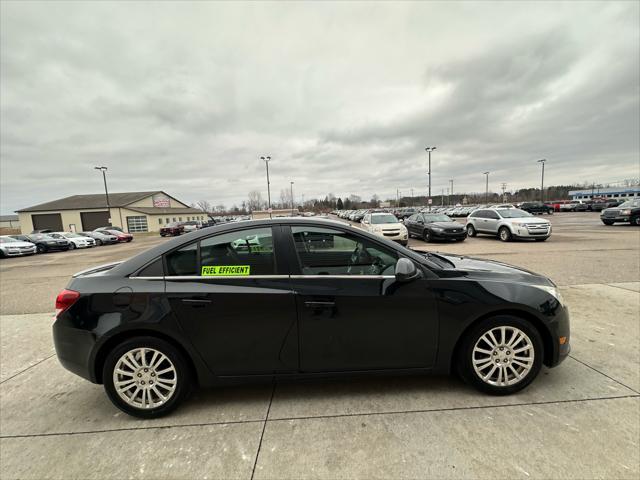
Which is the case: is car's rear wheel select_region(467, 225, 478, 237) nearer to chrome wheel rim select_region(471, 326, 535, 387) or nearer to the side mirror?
chrome wheel rim select_region(471, 326, 535, 387)

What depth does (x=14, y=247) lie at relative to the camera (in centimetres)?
1875

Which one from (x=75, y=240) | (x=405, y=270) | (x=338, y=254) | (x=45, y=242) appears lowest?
(x=75, y=240)

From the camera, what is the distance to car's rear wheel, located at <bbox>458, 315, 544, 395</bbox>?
256 centimetres

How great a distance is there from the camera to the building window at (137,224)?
49094 millimetres

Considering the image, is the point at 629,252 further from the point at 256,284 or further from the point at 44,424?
the point at 44,424

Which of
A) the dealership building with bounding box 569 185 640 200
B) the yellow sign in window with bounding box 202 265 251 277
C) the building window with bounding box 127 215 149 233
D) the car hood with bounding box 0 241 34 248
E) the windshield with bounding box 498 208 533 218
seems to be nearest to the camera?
the yellow sign in window with bounding box 202 265 251 277

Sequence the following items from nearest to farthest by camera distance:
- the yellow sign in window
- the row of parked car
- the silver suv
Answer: the yellow sign in window < the silver suv < the row of parked car

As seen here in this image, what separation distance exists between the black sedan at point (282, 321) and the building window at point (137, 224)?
5531cm

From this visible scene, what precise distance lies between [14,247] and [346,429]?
25.8 metres

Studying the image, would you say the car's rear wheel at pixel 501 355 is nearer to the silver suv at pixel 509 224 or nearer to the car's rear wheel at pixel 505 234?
the silver suv at pixel 509 224

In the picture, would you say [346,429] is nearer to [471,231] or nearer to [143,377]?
[143,377]

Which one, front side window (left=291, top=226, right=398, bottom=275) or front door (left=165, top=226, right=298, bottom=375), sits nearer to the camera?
front door (left=165, top=226, right=298, bottom=375)

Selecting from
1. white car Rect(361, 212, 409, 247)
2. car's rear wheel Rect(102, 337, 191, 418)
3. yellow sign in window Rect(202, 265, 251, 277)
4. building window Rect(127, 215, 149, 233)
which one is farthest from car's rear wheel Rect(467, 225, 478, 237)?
building window Rect(127, 215, 149, 233)

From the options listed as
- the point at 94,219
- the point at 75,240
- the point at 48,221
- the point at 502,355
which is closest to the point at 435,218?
the point at 502,355
